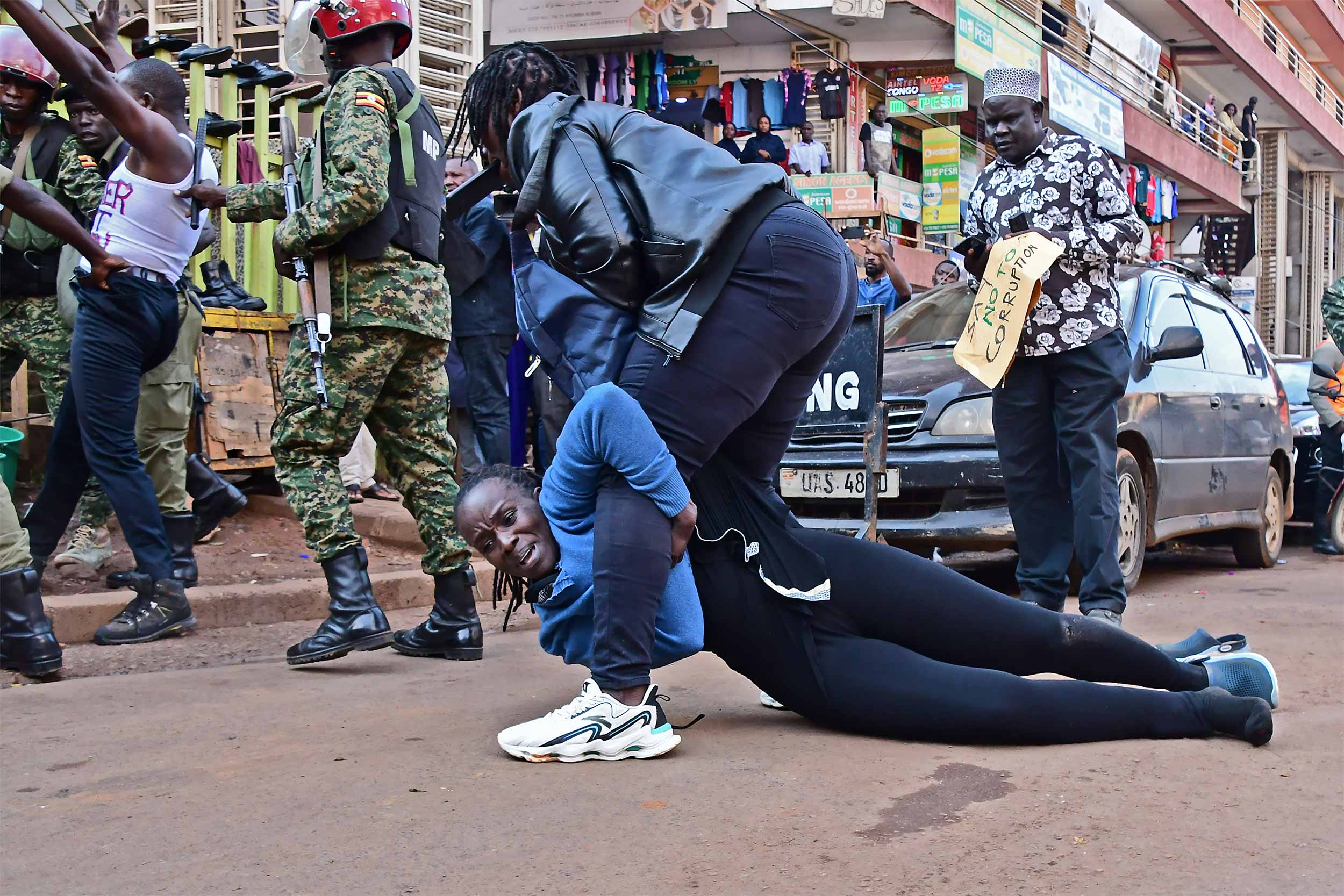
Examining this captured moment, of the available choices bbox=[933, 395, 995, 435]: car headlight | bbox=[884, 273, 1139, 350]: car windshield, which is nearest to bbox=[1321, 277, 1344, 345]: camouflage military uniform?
bbox=[884, 273, 1139, 350]: car windshield

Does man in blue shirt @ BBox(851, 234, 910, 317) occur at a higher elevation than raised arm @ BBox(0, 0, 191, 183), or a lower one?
lower

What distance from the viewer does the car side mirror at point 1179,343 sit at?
629 cm

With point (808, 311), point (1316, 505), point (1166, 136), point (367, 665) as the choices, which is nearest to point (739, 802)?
point (808, 311)

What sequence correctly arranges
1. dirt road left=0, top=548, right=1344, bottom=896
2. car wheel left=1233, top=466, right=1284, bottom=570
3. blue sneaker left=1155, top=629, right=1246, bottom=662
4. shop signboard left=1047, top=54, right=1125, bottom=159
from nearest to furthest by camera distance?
dirt road left=0, top=548, right=1344, bottom=896 < blue sneaker left=1155, top=629, right=1246, bottom=662 < car wheel left=1233, top=466, right=1284, bottom=570 < shop signboard left=1047, top=54, right=1125, bottom=159

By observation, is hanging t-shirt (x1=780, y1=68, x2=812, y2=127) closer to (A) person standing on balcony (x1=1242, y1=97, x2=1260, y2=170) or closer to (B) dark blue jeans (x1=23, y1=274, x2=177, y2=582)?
(B) dark blue jeans (x1=23, y1=274, x2=177, y2=582)

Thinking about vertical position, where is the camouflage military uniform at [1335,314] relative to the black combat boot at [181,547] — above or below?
above

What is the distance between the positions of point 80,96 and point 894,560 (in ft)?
13.1

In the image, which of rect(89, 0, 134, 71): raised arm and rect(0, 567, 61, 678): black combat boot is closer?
rect(0, 567, 61, 678): black combat boot

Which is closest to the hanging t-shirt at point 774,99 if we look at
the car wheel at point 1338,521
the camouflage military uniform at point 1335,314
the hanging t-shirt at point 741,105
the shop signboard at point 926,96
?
the hanging t-shirt at point 741,105

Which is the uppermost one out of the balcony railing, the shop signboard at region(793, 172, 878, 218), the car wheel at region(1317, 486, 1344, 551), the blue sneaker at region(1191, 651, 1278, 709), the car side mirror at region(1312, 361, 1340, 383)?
the balcony railing

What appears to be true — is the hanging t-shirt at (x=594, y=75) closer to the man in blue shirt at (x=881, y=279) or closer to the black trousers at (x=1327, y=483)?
the man in blue shirt at (x=881, y=279)

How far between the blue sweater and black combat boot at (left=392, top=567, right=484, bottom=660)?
1422mm

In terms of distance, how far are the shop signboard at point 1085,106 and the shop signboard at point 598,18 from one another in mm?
6100

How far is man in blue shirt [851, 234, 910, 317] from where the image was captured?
31.6 feet
